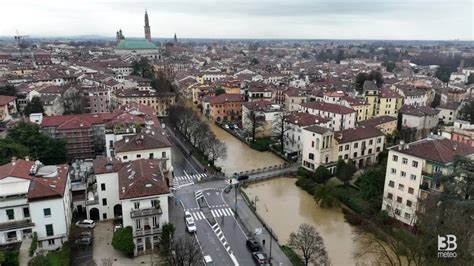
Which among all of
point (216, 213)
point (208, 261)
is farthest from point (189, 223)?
point (208, 261)

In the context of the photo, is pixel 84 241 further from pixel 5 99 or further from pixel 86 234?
pixel 5 99

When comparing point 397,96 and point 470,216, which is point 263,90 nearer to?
point 397,96

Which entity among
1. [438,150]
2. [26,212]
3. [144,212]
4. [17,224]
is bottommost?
[17,224]

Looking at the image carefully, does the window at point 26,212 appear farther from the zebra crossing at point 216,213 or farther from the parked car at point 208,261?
the parked car at point 208,261

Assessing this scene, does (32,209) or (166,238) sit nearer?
(32,209)

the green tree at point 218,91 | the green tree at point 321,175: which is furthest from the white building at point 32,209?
the green tree at point 218,91

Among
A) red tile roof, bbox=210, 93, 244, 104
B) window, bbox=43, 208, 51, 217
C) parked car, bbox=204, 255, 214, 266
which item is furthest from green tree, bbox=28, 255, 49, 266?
red tile roof, bbox=210, 93, 244, 104

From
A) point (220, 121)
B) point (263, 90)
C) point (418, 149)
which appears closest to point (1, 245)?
point (418, 149)
